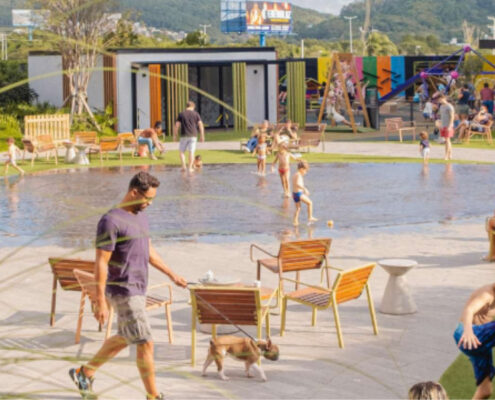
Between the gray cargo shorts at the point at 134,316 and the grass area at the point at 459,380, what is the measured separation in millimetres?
2251

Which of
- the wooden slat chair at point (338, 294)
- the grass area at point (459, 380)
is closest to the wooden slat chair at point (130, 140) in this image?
the wooden slat chair at point (338, 294)

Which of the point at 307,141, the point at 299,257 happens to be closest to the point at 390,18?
the point at 307,141

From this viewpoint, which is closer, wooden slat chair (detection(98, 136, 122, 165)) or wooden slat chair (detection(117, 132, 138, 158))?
wooden slat chair (detection(98, 136, 122, 165))

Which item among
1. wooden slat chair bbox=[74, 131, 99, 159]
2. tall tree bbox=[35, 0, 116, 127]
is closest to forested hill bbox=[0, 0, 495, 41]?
tall tree bbox=[35, 0, 116, 127]

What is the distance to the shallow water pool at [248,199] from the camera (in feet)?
49.9

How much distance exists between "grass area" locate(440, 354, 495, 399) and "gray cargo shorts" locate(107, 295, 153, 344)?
88.6 inches

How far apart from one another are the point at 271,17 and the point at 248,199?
123m

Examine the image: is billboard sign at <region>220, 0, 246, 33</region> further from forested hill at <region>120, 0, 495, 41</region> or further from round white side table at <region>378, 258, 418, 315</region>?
round white side table at <region>378, 258, 418, 315</region>

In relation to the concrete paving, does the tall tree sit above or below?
above

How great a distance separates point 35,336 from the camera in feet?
26.1

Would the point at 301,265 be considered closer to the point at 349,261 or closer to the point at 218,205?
the point at 349,261

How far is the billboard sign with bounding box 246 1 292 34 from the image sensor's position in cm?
13025

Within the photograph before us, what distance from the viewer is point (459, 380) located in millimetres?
7047

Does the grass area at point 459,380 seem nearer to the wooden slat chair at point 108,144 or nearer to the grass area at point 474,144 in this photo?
the wooden slat chair at point 108,144
